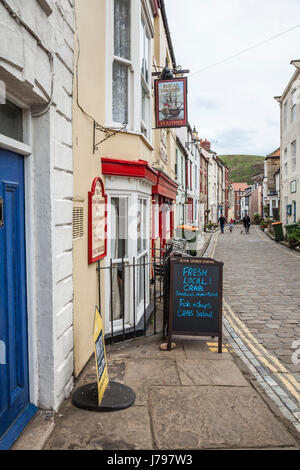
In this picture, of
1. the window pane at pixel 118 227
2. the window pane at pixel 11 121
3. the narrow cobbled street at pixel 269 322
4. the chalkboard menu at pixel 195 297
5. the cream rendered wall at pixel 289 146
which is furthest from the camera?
the cream rendered wall at pixel 289 146

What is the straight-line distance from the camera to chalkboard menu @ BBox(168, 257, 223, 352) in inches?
207

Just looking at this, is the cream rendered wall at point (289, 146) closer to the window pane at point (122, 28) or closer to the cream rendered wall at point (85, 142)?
the window pane at point (122, 28)

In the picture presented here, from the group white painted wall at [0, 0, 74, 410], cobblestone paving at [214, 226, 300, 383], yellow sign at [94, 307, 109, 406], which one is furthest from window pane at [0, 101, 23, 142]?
cobblestone paving at [214, 226, 300, 383]

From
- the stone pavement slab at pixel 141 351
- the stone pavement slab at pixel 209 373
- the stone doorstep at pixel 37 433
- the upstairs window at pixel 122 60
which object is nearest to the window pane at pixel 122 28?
the upstairs window at pixel 122 60

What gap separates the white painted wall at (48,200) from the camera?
9.90ft

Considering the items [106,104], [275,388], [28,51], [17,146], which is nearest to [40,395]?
[17,146]

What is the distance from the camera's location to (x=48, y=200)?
10.5 feet

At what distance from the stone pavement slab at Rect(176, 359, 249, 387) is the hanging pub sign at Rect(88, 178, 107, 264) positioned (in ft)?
5.97

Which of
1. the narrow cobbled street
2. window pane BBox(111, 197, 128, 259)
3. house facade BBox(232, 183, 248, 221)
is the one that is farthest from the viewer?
house facade BBox(232, 183, 248, 221)

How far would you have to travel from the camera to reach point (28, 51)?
2.68m

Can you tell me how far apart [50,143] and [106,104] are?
2463mm

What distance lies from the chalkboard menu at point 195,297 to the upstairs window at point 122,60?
2605 mm

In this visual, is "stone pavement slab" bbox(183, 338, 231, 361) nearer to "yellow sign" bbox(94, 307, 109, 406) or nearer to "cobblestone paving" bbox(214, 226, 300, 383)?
"cobblestone paving" bbox(214, 226, 300, 383)

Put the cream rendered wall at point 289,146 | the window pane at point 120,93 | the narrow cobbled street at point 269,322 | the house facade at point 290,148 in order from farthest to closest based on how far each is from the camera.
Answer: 1. the house facade at point 290,148
2. the cream rendered wall at point 289,146
3. the window pane at point 120,93
4. the narrow cobbled street at point 269,322
